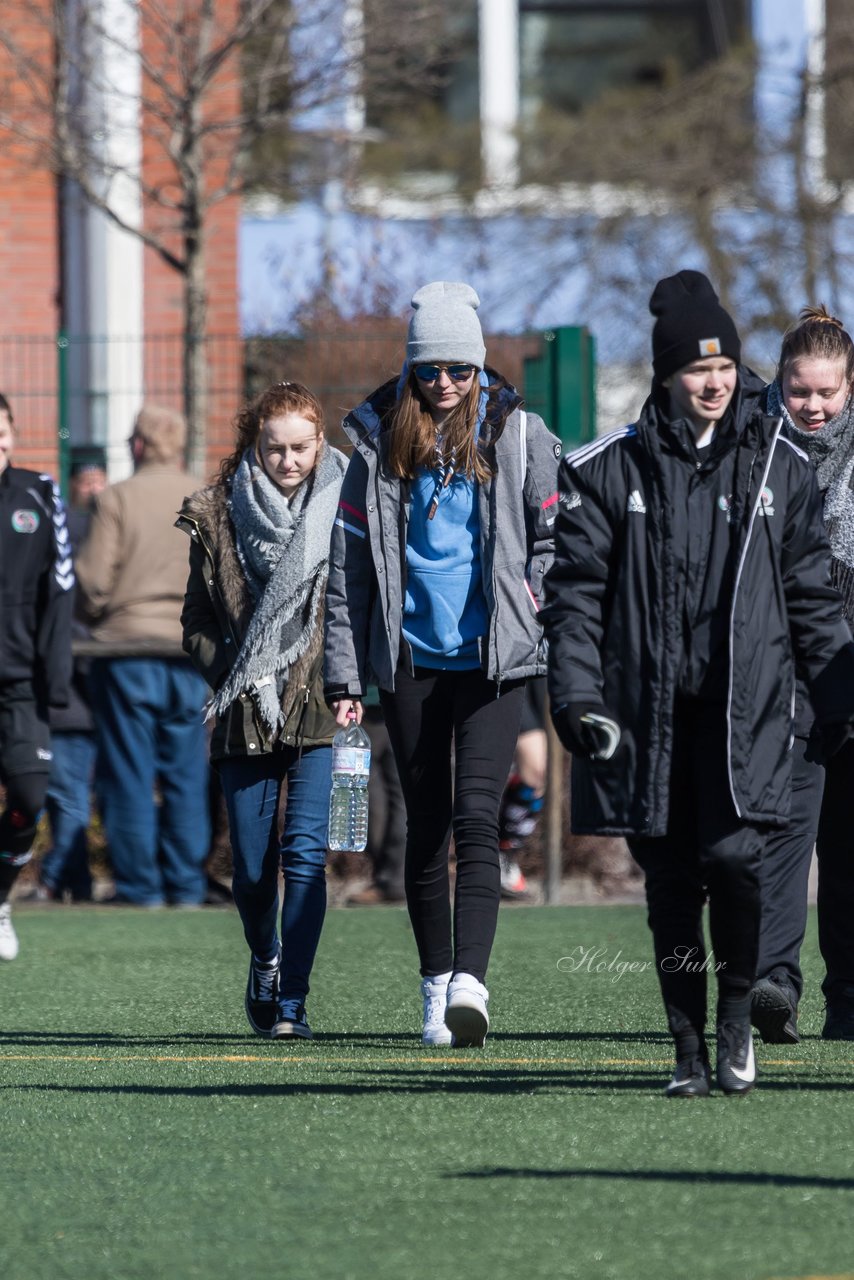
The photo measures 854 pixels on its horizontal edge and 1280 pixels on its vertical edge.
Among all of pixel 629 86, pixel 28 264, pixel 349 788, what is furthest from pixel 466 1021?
pixel 629 86

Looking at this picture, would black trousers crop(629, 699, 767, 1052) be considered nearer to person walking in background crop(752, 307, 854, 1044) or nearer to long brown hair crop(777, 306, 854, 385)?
person walking in background crop(752, 307, 854, 1044)

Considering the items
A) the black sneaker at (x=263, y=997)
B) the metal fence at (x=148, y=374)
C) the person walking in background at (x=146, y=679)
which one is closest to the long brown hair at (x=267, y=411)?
the black sneaker at (x=263, y=997)

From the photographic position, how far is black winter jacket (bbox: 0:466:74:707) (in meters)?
8.52

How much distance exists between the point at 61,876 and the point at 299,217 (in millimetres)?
11240

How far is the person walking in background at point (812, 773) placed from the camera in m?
6.27

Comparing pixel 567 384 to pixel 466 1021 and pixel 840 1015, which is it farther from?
pixel 466 1021

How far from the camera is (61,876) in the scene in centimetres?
1137

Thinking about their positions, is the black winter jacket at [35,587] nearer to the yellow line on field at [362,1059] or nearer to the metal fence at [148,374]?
the yellow line on field at [362,1059]

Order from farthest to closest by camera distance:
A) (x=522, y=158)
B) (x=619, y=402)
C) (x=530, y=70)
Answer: (x=530, y=70), (x=522, y=158), (x=619, y=402)

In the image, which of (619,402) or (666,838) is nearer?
(666,838)

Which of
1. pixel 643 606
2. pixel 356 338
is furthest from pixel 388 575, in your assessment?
pixel 356 338

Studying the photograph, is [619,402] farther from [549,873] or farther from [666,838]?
[666,838]

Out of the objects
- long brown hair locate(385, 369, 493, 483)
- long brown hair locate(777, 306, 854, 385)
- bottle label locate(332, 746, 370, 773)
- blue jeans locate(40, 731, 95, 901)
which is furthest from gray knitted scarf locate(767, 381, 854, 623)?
blue jeans locate(40, 731, 95, 901)

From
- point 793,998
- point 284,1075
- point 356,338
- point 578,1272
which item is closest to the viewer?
point 578,1272
